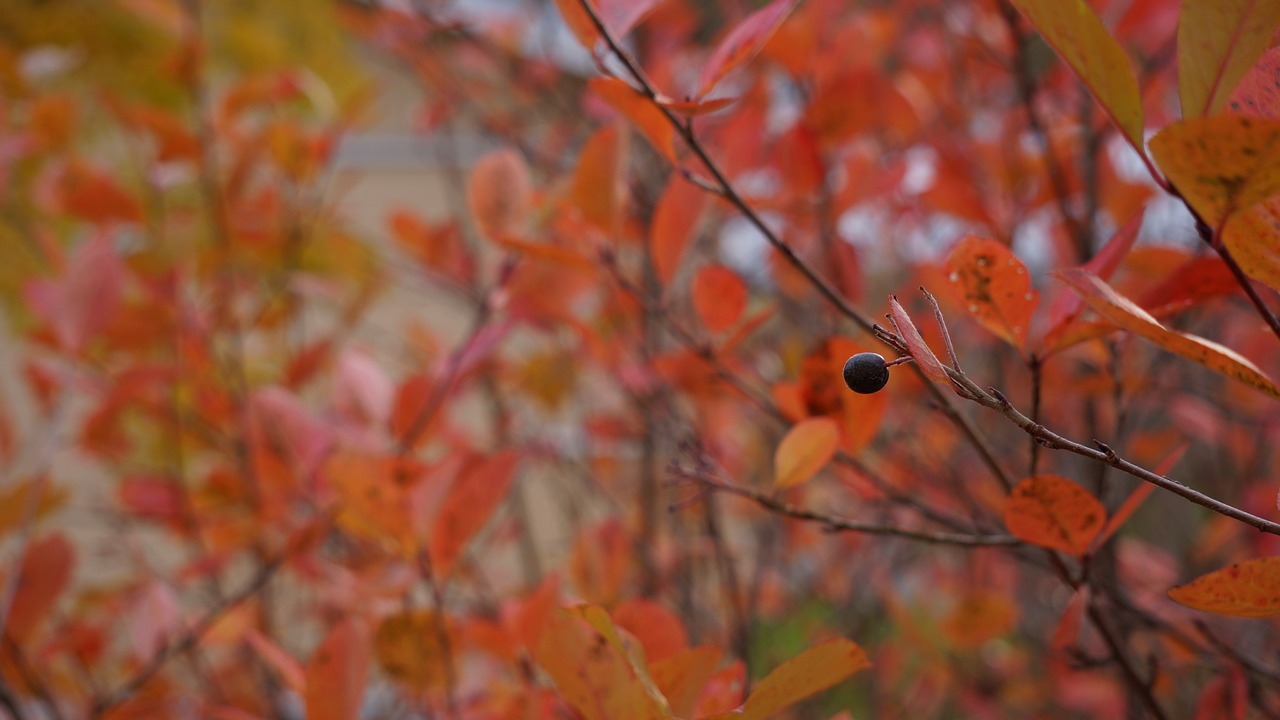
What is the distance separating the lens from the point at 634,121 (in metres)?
0.42

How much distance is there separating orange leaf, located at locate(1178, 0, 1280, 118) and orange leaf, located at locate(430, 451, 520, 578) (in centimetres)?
38

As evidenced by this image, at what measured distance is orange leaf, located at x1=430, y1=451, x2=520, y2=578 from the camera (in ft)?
1.77

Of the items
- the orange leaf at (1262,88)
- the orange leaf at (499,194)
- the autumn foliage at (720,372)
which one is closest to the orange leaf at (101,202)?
the autumn foliage at (720,372)

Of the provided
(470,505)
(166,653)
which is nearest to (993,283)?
(470,505)

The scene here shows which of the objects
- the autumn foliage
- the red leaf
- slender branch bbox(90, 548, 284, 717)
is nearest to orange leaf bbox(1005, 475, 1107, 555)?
the autumn foliage

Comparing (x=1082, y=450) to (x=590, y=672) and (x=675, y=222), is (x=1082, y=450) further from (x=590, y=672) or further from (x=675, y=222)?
(x=675, y=222)

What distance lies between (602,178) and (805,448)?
0.21m

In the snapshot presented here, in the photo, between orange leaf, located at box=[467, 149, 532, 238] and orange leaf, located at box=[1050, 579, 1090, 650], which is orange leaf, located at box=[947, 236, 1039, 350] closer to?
orange leaf, located at box=[1050, 579, 1090, 650]

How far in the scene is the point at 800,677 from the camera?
0.34 metres

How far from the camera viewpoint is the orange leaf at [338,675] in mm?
430

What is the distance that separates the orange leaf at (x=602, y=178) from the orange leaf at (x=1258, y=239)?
324 mm

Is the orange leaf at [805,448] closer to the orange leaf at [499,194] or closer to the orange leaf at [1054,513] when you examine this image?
the orange leaf at [1054,513]

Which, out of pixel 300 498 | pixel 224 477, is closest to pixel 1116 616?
pixel 300 498

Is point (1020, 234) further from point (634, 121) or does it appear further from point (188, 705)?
point (188, 705)
